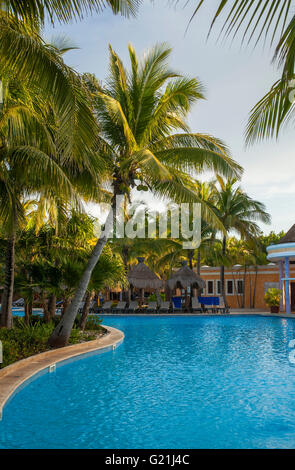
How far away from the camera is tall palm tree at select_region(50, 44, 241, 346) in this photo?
396 inches

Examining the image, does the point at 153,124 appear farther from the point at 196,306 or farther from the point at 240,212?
the point at 196,306

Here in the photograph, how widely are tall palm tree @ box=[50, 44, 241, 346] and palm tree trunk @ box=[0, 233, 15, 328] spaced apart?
122 cm

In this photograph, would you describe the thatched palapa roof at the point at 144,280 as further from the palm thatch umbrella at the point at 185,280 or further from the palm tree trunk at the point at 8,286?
the palm tree trunk at the point at 8,286

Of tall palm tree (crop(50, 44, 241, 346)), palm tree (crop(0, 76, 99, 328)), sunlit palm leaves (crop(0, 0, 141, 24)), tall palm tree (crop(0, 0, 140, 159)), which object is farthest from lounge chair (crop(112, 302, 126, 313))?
sunlit palm leaves (crop(0, 0, 141, 24))

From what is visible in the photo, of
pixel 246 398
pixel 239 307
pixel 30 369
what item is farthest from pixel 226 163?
pixel 239 307

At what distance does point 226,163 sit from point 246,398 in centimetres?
594

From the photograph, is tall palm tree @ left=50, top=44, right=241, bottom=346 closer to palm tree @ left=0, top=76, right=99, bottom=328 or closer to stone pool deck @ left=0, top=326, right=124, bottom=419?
stone pool deck @ left=0, top=326, right=124, bottom=419

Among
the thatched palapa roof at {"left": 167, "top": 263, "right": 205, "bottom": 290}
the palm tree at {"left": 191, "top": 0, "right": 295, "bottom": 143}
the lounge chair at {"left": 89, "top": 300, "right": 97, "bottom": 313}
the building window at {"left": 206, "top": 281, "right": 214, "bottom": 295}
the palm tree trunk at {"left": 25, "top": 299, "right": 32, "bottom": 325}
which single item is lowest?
the lounge chair at {"left": 89, "top": 300, "right": 97, "bottom": 313}

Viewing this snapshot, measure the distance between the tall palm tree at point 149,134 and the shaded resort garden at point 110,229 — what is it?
0.04 metres

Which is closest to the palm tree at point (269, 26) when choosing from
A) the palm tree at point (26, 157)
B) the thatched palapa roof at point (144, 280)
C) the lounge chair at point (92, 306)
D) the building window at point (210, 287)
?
the palm tree at point (26, 157)

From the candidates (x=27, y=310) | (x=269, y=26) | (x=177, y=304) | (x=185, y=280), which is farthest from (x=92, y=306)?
(x=269, y=26)

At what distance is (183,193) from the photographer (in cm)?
990

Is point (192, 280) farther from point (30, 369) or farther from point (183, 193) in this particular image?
point (30, 369)

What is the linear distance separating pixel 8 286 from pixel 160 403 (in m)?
4.95
